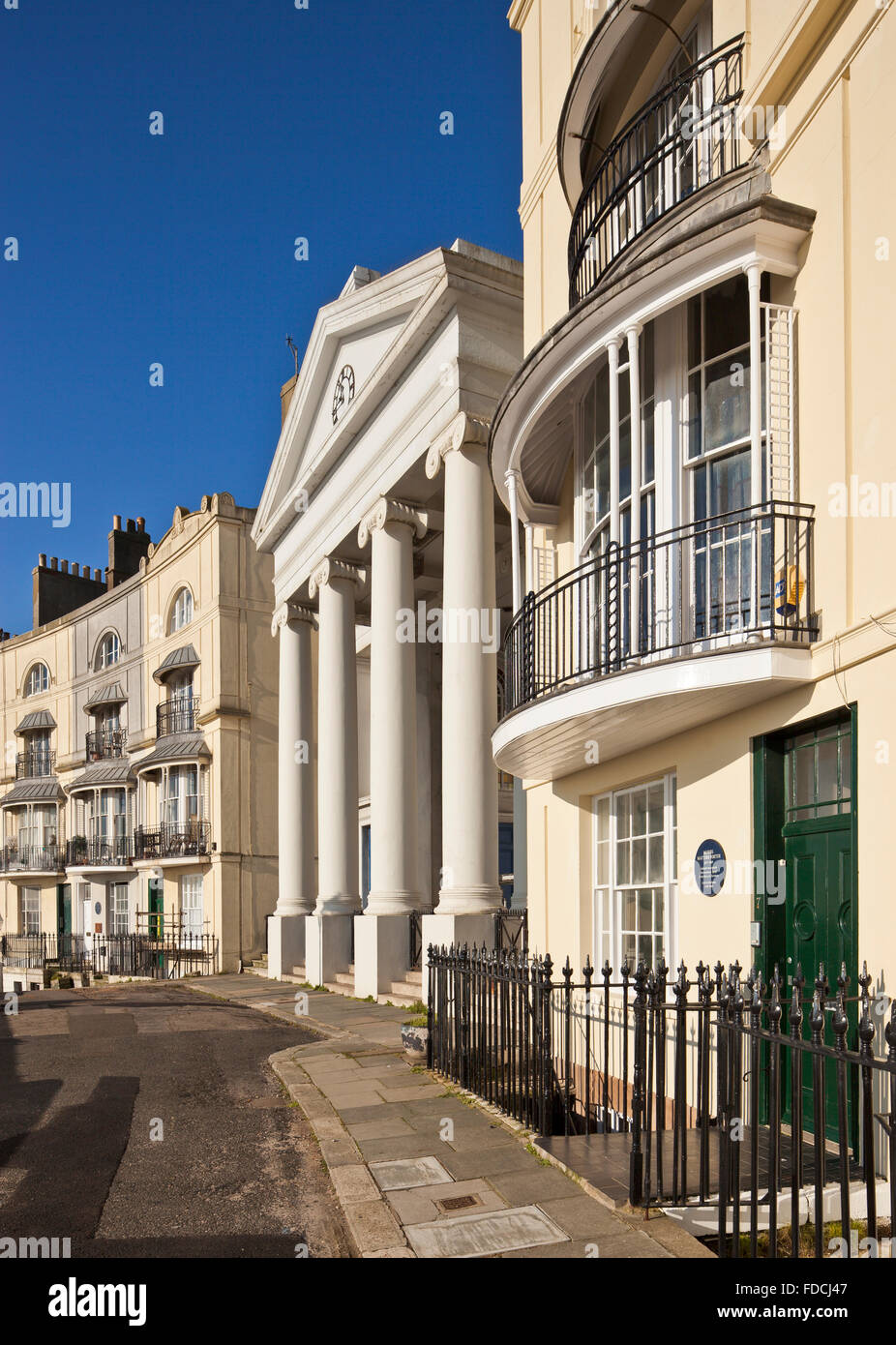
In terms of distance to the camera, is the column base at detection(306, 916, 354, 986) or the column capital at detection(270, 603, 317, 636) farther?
the column capital at detection(270, 603, 317, 636)

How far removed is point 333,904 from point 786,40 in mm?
15274

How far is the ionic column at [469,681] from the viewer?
13.7 m

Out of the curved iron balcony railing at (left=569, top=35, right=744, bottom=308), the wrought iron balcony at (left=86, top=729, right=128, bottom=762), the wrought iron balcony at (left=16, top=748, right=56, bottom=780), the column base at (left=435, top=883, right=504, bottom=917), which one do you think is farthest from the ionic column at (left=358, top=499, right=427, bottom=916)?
the wrought iron balcony at (left=16, top=748, right=56, bottom=780)

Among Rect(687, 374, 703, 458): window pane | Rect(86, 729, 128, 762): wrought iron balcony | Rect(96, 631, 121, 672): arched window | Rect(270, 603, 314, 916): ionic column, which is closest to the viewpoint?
Rect(687, 374, 703, 458): window pane

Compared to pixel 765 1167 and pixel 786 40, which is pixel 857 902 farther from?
pixel 786 40

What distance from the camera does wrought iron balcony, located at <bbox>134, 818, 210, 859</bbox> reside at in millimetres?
26953

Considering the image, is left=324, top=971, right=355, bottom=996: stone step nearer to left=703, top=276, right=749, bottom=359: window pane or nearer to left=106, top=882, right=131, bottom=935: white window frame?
left=703, top=276, right=749, bottom=359: window pane

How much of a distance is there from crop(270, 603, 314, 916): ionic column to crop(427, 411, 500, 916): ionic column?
8.20 metres

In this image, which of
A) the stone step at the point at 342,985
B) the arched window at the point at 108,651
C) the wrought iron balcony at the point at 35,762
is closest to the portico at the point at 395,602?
the stone step at the point at 342,985

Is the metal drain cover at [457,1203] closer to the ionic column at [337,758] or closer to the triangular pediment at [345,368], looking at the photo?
the triangular pediment at [345,368]

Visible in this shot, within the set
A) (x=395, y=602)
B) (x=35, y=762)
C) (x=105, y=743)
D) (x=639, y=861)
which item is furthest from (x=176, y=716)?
(x=639, y=861)

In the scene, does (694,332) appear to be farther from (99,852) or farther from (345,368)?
(99,852)

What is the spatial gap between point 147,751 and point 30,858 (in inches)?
327
